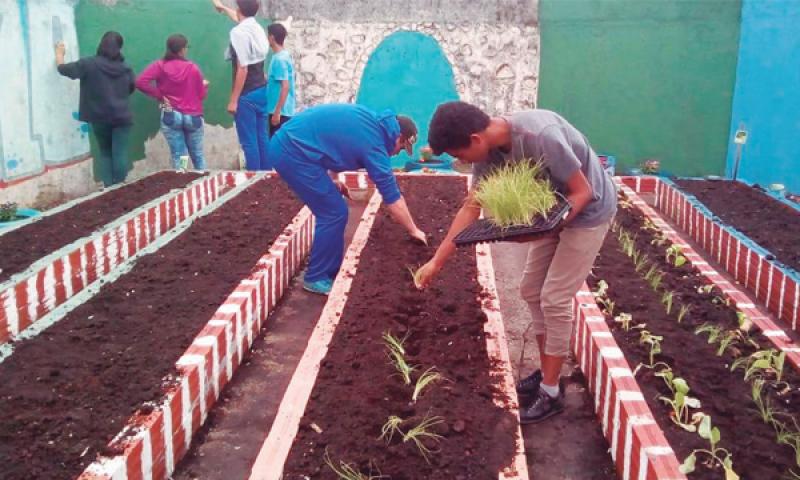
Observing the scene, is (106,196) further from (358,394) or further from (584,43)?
(584,43)

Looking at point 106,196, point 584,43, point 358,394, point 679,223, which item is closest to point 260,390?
point 358,394

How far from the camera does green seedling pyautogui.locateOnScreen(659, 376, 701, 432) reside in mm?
2771

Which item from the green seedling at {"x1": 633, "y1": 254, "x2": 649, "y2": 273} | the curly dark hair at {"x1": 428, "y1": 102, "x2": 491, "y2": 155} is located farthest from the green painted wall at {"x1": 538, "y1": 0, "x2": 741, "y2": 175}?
the curly dark hair at {"x1": 428, "y1": 102, "x2": 491, "y2": 155}

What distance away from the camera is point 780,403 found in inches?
116

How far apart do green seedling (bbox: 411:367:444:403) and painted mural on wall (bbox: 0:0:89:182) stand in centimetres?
533

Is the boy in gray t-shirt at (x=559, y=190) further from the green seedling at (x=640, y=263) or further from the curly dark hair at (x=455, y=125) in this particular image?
the green seedling at (x=640, y=263)

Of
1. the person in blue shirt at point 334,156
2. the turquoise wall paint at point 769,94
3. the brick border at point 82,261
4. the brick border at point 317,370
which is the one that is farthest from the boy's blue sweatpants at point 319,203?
the turquoise wall paint at point 769,94

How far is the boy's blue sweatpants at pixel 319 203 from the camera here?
445 cm

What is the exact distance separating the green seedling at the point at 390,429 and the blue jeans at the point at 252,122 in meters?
5.34

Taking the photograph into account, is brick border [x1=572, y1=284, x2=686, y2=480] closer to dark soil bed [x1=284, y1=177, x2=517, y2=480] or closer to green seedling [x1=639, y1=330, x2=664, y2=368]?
green seedling [x1=639, y1=330, x2=664, y2=368]

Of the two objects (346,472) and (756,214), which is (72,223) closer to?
(346,472)

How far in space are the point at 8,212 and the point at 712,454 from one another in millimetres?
5609

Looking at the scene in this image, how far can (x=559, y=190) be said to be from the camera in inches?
116

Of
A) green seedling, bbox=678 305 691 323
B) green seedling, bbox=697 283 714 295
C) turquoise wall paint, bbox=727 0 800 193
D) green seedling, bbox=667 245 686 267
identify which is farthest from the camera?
turquoise wall paint, bbox=727 0 800 193
